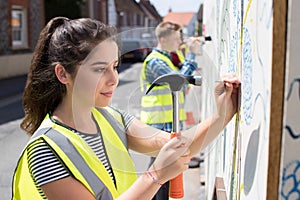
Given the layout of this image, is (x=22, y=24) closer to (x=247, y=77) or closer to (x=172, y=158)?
(x=172, y=158)

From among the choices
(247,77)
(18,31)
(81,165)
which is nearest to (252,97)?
(247,77)

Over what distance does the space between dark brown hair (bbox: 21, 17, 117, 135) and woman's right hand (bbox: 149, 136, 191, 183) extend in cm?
35

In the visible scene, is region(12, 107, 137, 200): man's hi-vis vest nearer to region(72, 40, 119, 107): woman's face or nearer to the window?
region(72, 40, 119, 107): woman's face

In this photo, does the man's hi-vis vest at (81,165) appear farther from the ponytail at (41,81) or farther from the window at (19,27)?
the window at (19,27)

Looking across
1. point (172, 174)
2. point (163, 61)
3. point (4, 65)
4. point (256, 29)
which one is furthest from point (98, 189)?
point (4, 65)

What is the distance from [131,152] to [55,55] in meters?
0.38

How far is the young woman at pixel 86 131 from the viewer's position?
1.22m

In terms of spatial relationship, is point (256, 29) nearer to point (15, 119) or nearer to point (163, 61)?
point (163, 61)

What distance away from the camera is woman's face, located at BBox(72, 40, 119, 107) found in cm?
125

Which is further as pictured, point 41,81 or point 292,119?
point 41,81

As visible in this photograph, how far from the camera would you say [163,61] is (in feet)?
10.6

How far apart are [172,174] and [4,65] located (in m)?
14.9

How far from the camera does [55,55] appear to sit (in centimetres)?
142

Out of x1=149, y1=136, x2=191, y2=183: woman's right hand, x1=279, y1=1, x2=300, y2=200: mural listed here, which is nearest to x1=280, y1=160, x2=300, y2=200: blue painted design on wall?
x1=279, y1=1, x2=300, y2=200: mural
